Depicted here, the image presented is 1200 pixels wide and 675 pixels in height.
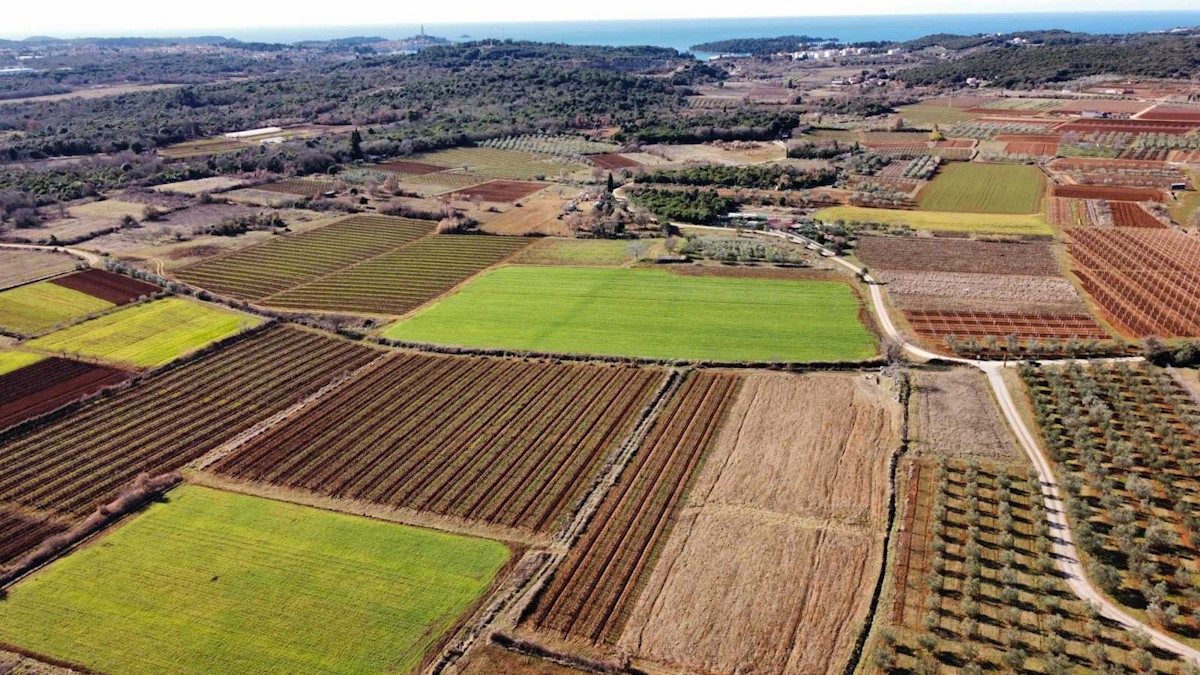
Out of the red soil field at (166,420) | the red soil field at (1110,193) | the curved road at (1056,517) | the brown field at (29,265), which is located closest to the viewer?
the curved road at (1056,517)

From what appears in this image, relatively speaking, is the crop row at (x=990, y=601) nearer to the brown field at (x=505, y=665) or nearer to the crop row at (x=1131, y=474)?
the crop row at (x=1131, y=474)

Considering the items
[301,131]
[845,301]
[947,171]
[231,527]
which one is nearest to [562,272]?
[845,301]

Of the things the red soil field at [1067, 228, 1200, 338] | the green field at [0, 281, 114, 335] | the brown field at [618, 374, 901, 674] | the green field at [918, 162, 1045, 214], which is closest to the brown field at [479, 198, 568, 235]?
the green field at [0, 281, 114, 335]

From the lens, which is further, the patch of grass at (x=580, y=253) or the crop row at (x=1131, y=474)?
the patch of grass at (x=580, y=253)

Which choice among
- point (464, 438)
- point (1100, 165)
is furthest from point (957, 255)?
point (1100, 165)

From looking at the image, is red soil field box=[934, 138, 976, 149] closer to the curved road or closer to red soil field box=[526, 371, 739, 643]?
the curved road

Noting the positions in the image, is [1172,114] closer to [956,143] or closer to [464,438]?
[956,143]

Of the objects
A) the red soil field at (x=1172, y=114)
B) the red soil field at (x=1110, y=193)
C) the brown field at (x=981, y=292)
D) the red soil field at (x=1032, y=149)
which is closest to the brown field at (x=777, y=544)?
the brown field at (x=981, y=292)

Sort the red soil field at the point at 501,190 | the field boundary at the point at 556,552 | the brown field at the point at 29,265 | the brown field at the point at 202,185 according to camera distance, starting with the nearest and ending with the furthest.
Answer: the field boundary at the point at 556,552 → the brown field at the point at 29,265 → the red soil field at the point at 501,190 → the brown field at the point at 202,185
